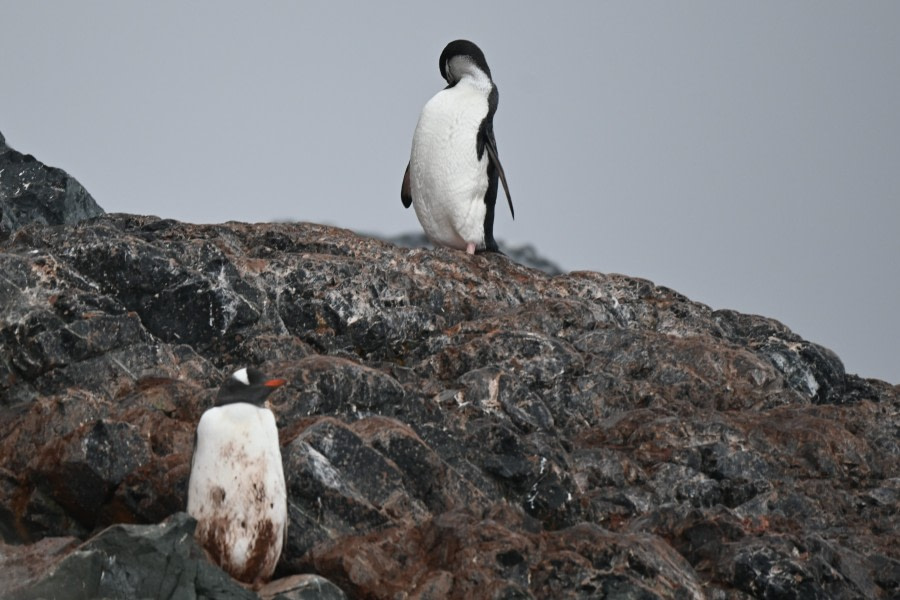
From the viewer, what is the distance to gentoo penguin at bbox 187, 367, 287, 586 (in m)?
9.82

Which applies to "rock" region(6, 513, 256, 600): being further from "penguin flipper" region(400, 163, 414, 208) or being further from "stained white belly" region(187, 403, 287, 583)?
"penguin flipper" region(400, 163, 414, 208)

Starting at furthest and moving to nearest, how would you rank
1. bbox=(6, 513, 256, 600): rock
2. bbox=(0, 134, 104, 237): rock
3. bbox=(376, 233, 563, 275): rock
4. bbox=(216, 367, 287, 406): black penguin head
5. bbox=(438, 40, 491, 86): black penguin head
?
bbox=(376, 233, 563, 275): rock → bbox=(0, 134, 104, 237): rock → bbox=(438, 40, 491, 86): black penguin head → bbox=(216, 367, 287, 406): black penguin head → bbox=(6, 513, 256, 600): rock

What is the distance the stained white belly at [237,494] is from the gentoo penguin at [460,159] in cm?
796

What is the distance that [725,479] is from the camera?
12.6 metres

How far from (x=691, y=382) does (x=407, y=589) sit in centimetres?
571

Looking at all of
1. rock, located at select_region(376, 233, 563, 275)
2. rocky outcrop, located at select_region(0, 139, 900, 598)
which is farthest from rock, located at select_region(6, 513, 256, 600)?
rock, located at select_region(376, 233, 563, 275)

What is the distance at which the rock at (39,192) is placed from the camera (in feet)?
59.8

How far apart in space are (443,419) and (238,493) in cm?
279

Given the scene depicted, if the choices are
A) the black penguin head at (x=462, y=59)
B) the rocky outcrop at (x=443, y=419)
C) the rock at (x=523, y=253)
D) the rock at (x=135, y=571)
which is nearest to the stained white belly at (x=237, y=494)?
the rocky outcrop at (x=443, y=419)

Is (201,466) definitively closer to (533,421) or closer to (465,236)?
(533,421)

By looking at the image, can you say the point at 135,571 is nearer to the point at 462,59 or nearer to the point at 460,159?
the point at 460,159

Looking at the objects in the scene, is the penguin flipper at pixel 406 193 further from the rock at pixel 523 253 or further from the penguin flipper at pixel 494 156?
the rock at pixel 523 253

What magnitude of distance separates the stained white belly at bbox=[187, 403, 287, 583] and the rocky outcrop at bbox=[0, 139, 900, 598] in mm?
480

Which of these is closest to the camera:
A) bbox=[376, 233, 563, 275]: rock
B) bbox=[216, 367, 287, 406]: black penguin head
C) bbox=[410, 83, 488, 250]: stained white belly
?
bbox=[216, 367, 287, 406]: black penguin head
